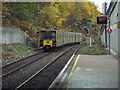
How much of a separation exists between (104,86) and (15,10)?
868 inches

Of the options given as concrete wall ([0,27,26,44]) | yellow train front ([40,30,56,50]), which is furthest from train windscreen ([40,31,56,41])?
concrete wall ([0,27,26,44])

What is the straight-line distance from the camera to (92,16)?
6844 cm

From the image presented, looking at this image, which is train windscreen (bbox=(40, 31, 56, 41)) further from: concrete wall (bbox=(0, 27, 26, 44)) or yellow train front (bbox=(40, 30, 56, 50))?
concrete wall (bbox=(0, 27, 26, 44))

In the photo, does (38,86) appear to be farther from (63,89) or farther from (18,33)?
(18,33)

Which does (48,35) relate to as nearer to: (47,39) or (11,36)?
(47,39)

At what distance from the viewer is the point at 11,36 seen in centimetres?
2602

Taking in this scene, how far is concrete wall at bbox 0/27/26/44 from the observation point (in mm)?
23766

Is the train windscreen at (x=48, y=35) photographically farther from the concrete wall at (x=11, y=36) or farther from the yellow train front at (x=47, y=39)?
the concrete wall at (x=11, y=36)

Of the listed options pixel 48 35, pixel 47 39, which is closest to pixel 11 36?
pixel 47 39

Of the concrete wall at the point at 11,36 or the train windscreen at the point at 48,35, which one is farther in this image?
the train windscreen at the point at 48,35

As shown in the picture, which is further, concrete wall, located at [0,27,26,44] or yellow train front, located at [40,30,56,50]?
yellow train front, located at [40,30,56,50]

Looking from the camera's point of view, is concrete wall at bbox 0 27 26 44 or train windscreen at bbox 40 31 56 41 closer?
concrete wall at bbox 0 27 26 44

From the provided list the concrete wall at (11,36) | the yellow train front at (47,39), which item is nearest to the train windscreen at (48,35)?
the yellow train front at (47,39)

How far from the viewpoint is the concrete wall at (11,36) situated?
2377cm
